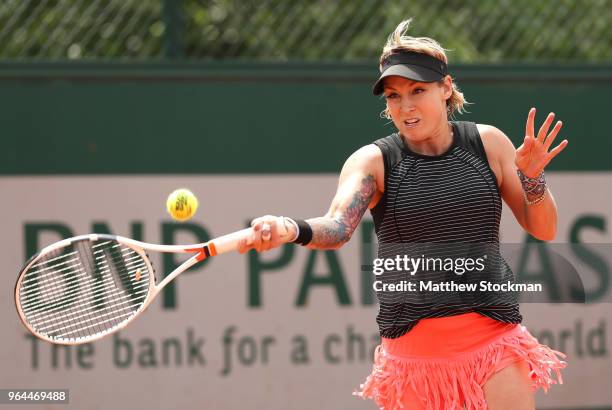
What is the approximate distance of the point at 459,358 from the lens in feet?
11.2

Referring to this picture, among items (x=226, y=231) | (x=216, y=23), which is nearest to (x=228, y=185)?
(x=226, y=231)

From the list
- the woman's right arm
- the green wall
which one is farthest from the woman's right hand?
the green wall

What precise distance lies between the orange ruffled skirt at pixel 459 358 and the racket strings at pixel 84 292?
0.97 metres

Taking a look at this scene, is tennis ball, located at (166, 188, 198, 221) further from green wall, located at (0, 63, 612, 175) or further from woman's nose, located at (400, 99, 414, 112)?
green wall, located at (0, 63, 612, 175)

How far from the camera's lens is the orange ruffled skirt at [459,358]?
11.1ft

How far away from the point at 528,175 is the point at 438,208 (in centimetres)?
30

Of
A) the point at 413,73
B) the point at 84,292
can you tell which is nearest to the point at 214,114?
the point at 84,292

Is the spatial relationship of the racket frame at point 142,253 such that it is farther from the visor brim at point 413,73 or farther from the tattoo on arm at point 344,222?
the visor brim at point 413,73

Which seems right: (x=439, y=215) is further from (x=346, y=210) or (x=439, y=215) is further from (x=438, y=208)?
(x=346, y=210)

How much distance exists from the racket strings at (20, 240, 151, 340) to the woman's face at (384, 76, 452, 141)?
1034mm

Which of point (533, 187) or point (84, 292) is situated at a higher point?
point (533, 187)

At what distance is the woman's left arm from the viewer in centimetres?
334

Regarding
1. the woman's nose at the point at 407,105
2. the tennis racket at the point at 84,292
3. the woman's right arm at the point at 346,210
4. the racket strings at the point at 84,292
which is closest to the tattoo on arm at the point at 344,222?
the woman's right arm at the point at 346,210

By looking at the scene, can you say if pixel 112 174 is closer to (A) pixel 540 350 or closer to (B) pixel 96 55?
(B) pixel 96 55
